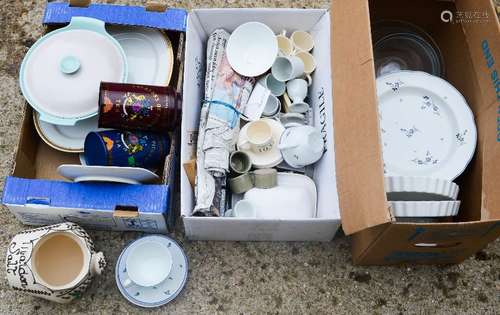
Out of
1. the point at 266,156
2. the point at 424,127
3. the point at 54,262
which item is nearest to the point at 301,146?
the point at 266,156

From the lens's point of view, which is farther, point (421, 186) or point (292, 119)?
point (292, 119)

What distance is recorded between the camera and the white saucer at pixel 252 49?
1.35 metres

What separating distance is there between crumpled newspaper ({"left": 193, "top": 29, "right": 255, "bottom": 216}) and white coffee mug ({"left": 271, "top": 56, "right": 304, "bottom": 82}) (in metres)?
0.07

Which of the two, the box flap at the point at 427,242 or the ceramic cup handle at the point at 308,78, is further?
the ceramic cup handle at the point at 308,78

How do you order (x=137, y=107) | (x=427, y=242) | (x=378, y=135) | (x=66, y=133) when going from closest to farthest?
(x=378, y=135) < (x=427, y=242) < (x=137, y=107) < (x=66, y=133)

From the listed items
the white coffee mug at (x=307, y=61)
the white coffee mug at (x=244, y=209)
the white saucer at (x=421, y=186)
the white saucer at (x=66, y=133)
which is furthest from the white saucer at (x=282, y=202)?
the white saucer at (x=66, y=133)

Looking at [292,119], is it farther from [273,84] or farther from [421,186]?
[421,186]

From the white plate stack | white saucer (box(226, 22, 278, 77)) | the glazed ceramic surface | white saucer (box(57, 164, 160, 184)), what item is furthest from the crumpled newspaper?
the white plate stack

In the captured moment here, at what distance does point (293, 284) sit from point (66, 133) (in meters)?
0.70

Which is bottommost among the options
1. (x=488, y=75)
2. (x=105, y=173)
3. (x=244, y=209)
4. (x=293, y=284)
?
(x=293, y=284)

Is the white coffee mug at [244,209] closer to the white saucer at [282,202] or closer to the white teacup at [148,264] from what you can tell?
the white saucer at [282,202]

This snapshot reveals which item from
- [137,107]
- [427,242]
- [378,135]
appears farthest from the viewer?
[137,107]

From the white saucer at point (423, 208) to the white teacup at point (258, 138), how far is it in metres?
0.36

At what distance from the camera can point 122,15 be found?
131 cm
